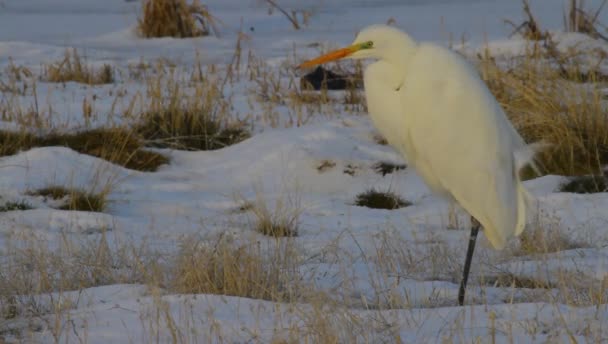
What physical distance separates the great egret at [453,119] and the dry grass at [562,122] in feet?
5.71

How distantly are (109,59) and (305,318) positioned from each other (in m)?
6.54

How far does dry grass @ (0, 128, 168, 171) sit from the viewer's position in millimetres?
5680

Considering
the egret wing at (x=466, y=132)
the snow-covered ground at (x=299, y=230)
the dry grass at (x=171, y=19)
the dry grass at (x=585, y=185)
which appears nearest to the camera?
the snow-covered ground at (x=299, y=230)

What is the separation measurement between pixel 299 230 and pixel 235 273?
1371 mm

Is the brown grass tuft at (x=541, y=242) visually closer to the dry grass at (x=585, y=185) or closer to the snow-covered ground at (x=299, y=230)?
the snow-covered ground at (x=299, y=230)

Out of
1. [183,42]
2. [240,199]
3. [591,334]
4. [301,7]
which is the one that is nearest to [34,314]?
[591,334]

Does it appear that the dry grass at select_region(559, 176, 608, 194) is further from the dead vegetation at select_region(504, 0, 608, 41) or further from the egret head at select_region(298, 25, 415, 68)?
the dead vegetation at select_region(504, 0, 608, 41)

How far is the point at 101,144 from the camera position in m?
5.88

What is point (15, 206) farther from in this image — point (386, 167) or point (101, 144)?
point (386, 167)

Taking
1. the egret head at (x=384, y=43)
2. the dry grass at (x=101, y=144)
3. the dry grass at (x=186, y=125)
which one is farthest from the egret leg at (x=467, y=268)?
the dry grass at (x=186, y=125)

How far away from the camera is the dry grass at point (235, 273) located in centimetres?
323

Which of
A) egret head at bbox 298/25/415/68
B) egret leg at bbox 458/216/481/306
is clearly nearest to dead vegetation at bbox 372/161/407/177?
egret leg at bbox 458/216/481/306

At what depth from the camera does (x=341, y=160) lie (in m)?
5.60

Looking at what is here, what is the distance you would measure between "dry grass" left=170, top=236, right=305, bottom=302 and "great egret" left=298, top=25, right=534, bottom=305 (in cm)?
60
